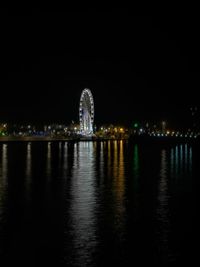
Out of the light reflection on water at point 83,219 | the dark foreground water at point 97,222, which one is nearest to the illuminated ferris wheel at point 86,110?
the dark foreground water at point 97,222

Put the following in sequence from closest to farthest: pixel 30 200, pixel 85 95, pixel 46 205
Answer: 1. pixel 46 205
2. pixel 30 200
3. pixel 85 95

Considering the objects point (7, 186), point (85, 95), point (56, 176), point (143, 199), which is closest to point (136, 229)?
point (143, 199)

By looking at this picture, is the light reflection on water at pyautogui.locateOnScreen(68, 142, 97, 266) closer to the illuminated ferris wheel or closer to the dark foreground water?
the dark foreground water

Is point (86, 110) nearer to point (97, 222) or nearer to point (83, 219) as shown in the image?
point (83, 219)

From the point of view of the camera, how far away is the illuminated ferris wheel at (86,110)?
98.7m

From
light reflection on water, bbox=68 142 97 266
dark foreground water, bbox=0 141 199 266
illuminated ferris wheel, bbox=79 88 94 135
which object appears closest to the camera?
dark foreground water, bbox=0 141 199 266

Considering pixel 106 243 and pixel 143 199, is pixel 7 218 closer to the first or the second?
A: pixel 106 243

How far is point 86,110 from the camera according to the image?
100 meters

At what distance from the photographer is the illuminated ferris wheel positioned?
98738 millimetres

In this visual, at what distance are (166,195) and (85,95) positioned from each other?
84.2 m

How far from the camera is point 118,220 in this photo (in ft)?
39.9

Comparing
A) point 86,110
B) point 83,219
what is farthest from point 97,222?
point 86,110

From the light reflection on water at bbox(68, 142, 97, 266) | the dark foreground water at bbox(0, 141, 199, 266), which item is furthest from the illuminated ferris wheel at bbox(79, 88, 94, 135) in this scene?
the light reflection on water at bbox(68, 142, 97, 266)

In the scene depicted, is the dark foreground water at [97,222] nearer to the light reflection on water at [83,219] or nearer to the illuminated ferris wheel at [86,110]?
the light reflection on water at [83,219]
